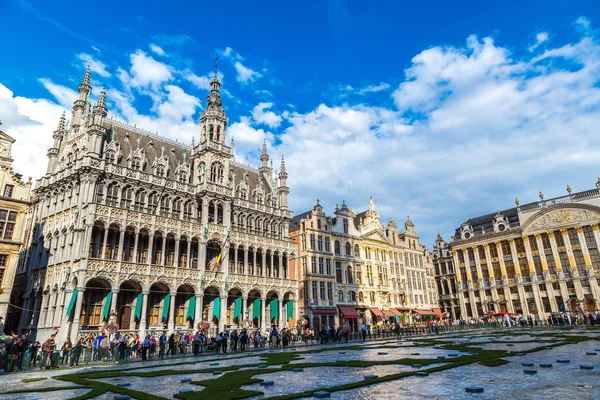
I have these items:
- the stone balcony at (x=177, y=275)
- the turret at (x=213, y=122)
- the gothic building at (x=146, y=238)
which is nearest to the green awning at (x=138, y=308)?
the gothic building at (x=146, y=238)

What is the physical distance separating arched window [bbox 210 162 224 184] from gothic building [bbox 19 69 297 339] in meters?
0.13

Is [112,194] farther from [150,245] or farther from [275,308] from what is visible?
[275,308]

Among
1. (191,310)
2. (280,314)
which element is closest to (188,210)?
(191,310)

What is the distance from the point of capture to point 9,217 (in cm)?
3441

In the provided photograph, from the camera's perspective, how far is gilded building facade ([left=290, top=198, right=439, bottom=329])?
5769 cm

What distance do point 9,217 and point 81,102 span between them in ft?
57.1

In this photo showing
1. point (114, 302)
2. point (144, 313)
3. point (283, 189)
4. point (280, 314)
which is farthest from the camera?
point (283, 189)

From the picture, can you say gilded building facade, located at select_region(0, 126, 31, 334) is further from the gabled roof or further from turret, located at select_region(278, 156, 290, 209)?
the gabled roof

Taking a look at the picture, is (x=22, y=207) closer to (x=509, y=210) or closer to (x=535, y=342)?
(x=535, y=342)

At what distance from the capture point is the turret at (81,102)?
148 ft

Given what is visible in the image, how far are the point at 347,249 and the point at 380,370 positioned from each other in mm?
51111

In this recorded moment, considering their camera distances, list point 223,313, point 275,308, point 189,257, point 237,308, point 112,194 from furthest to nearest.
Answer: point 275,308
point 237,308
point 189,257
point 223,313
point 112,194

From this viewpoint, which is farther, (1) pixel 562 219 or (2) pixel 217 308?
(1) pixel 562 219

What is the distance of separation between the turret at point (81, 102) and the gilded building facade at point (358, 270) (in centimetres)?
3172
